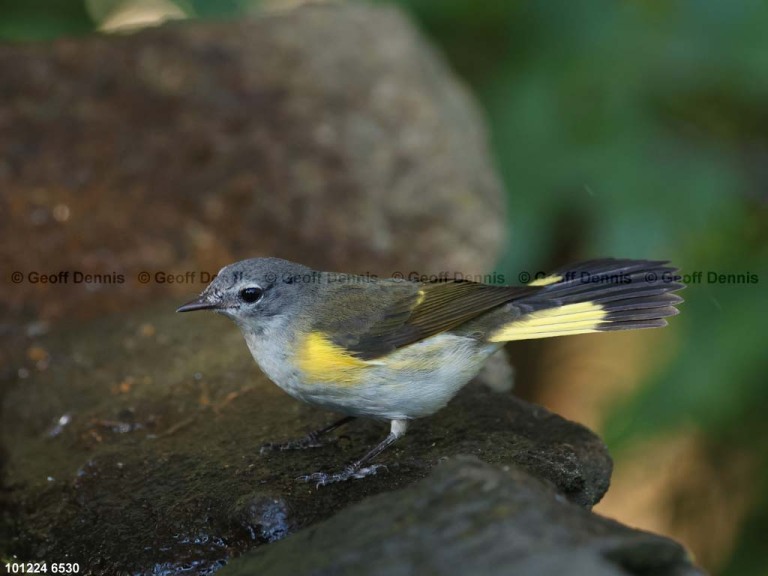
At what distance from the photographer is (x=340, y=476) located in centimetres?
313

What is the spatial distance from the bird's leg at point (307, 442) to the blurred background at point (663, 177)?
73.1 inches

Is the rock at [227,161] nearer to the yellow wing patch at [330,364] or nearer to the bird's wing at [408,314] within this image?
the bird's wing at [408,314]

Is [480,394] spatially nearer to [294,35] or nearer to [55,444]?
[55,444]

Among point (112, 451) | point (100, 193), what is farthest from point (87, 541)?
point (100, 193)

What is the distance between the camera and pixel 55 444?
3693 mm

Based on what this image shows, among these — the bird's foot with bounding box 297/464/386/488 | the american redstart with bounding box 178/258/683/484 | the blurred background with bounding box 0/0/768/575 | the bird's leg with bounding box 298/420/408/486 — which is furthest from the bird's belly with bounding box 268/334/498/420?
the blurred background with bounding box 0/0/768/575

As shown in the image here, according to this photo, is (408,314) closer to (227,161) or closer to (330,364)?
(330,364)

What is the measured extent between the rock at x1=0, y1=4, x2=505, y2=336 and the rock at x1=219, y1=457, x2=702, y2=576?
2.70 meters

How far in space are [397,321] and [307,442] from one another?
1.92ft

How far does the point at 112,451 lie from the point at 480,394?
4.93 feet

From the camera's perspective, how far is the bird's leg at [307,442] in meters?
3.43

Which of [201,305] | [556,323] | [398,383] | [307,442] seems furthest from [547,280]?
[201,305]

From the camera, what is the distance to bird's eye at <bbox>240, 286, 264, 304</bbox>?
11.4ft

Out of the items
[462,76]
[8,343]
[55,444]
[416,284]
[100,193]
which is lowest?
[55,444]
